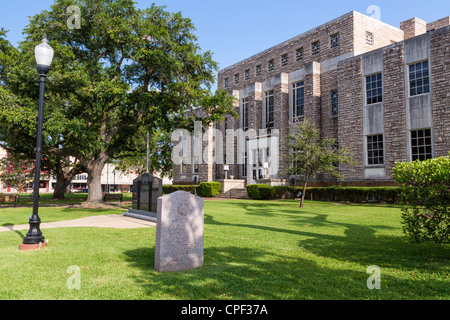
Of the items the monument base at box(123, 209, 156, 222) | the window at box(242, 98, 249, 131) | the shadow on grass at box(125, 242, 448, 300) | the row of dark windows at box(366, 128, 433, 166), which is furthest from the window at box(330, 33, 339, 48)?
the shadow on grass at box(125, 242, 448, 300)

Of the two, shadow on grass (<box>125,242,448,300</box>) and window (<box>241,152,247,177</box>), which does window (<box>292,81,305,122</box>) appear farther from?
shadow on grass (<box>125,242,448,300</box>)

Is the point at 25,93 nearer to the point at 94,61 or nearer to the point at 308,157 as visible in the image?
the point at 94,61

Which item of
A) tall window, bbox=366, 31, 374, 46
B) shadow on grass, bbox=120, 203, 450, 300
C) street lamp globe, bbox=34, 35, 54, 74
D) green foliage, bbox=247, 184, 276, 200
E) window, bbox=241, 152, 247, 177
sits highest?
tall window, bbox=366, 31, 374, 46

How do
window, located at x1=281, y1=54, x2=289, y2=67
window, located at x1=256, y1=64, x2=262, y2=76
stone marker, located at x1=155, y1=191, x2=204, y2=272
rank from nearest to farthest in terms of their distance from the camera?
stone marker, located at x1=155, y1=191, x2=204, y2=272 → window, located at x1=281, y1=54, x2=289, y2=67 → window, located at x1=256, y1=64, x2=262, y2=76

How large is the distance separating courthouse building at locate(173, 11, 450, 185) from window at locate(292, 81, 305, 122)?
0.10 metres

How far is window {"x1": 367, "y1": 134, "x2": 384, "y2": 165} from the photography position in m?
23.5

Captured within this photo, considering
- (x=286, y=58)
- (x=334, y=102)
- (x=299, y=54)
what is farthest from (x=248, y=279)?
Answer: (x=286, y=58)

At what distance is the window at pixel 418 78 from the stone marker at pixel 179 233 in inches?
836

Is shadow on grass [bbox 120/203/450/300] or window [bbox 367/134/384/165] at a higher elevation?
window [bbox 367/134/384/165]

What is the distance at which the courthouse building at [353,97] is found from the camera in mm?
21125

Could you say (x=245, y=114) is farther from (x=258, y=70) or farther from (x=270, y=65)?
(x=270, y=65)

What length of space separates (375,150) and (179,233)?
21733 millimetres

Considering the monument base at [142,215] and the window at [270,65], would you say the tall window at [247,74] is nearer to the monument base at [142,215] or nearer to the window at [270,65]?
the window at [270,65]

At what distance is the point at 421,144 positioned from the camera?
2139cm
